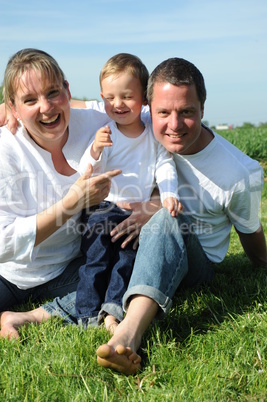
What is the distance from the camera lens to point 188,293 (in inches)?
120

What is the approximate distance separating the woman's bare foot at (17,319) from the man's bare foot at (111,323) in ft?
1.41

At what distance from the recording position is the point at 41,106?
262cm

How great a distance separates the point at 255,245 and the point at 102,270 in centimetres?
123

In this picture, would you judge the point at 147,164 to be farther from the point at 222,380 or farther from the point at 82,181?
the point at 222,380

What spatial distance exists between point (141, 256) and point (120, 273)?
26 cm

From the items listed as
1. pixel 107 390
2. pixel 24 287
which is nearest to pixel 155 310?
pixel 107 390

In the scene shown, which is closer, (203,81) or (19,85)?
(19,85)

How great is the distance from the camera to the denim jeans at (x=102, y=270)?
2.62 metres

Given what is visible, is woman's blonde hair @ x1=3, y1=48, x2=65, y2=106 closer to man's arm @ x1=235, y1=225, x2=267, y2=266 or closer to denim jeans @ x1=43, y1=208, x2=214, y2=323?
denim jeans @ x1=43, y1=208, x2=214, y2=323

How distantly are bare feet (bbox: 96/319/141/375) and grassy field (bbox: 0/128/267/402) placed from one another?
1.9 inches

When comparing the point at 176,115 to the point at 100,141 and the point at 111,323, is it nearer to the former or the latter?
the point at 100,141

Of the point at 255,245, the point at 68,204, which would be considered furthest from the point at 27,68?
the point at 255,245

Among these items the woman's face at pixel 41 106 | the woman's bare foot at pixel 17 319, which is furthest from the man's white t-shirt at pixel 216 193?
the woman's bare foot at pixel 17 319

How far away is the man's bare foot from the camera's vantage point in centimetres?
249
